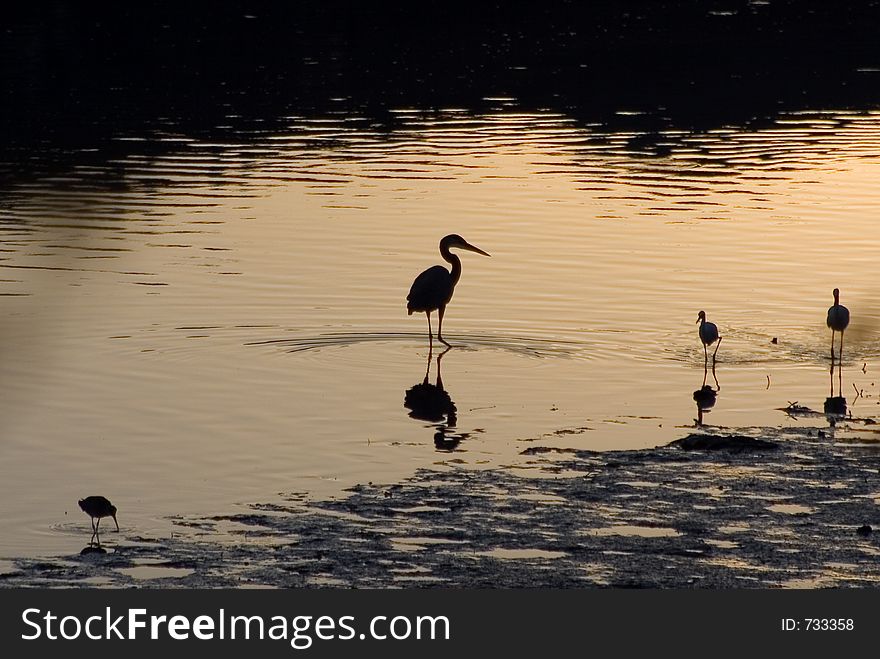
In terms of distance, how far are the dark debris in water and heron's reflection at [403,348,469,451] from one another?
4.53 ft

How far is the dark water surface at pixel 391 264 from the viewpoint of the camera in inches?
549

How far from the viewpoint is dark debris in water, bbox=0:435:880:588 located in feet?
32.9

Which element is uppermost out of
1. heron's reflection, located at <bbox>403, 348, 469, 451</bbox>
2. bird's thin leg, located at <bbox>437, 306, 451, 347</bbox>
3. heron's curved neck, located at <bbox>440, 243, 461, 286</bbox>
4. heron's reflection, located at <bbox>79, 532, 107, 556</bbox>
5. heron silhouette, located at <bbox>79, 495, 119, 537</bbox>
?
heron's curved neck, located at <bbox>440, 243, 461, 286</bbox>

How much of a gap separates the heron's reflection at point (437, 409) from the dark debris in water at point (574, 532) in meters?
1.38

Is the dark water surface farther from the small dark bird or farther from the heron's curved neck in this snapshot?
the heron's curved neck

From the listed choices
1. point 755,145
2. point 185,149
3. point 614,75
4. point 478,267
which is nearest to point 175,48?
point 614,75

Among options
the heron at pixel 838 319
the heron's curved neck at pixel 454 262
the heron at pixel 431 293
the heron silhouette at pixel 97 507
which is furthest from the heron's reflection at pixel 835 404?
the heron silhouette at pixel 97 507

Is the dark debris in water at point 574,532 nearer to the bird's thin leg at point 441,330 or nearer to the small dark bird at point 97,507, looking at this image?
the small dark bird at point 97,507

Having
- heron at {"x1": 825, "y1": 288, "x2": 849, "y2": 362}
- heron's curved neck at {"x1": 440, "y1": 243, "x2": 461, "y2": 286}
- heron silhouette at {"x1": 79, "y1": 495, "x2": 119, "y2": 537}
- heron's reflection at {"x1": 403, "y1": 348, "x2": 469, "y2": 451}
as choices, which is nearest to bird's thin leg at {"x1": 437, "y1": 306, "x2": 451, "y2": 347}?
heron's curved neck at {"x1": 440, "y1": 243, "x2": 461, "y2": 286}

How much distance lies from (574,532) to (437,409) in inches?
208

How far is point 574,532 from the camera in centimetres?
1116

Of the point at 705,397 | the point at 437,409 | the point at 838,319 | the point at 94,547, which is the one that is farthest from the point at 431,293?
the point at 94,547

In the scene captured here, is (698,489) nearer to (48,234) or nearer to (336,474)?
(336,474)

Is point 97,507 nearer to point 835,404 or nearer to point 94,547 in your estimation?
point 94,547
